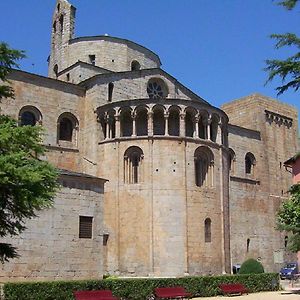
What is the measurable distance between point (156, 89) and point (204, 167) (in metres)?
7.76

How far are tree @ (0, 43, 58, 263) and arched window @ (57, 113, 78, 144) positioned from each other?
2042cm

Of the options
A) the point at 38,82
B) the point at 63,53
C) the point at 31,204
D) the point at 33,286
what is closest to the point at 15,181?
the point at 31,204

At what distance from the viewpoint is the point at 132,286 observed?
21016 millimetres

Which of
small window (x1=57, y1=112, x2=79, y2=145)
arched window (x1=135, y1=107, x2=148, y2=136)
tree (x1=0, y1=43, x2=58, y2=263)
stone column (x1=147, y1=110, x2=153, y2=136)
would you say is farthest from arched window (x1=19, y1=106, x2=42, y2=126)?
tree (x1=0, y1=43, x2=58, y2=263)

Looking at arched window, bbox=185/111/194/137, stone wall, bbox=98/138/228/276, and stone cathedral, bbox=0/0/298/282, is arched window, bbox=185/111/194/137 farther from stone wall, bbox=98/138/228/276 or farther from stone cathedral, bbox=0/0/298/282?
stone wall, bbox=98/138/228/276

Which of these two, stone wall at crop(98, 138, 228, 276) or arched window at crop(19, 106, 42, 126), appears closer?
stone wall at crop(98, 138, 228, 276)

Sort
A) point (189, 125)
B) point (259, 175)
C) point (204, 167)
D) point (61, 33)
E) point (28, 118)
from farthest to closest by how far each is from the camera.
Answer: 1. point (259, 175)
2. point (61, 33)
3. point (189, 125)
4. point (204, 167)
5. point (28, 118)

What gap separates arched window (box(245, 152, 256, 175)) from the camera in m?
43.4

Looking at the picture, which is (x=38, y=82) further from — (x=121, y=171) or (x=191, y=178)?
(x=191, y=178)

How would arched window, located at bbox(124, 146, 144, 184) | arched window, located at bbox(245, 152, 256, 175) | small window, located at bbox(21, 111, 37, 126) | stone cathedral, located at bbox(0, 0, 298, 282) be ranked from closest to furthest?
stone cathedral, located at bbox(0, 0, 298, 282)
arched window, located at bbox(124, 146, 144, 184)
small window, located at bbox(21, 111, 37, 126)
arched window, located at bbox(245, 152, 256, 175)

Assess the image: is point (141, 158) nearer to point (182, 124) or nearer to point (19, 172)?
point (182, 124)

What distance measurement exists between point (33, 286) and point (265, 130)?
31.2 meters

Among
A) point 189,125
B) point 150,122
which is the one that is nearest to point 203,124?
point 189,125

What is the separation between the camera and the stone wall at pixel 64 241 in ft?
72.8
